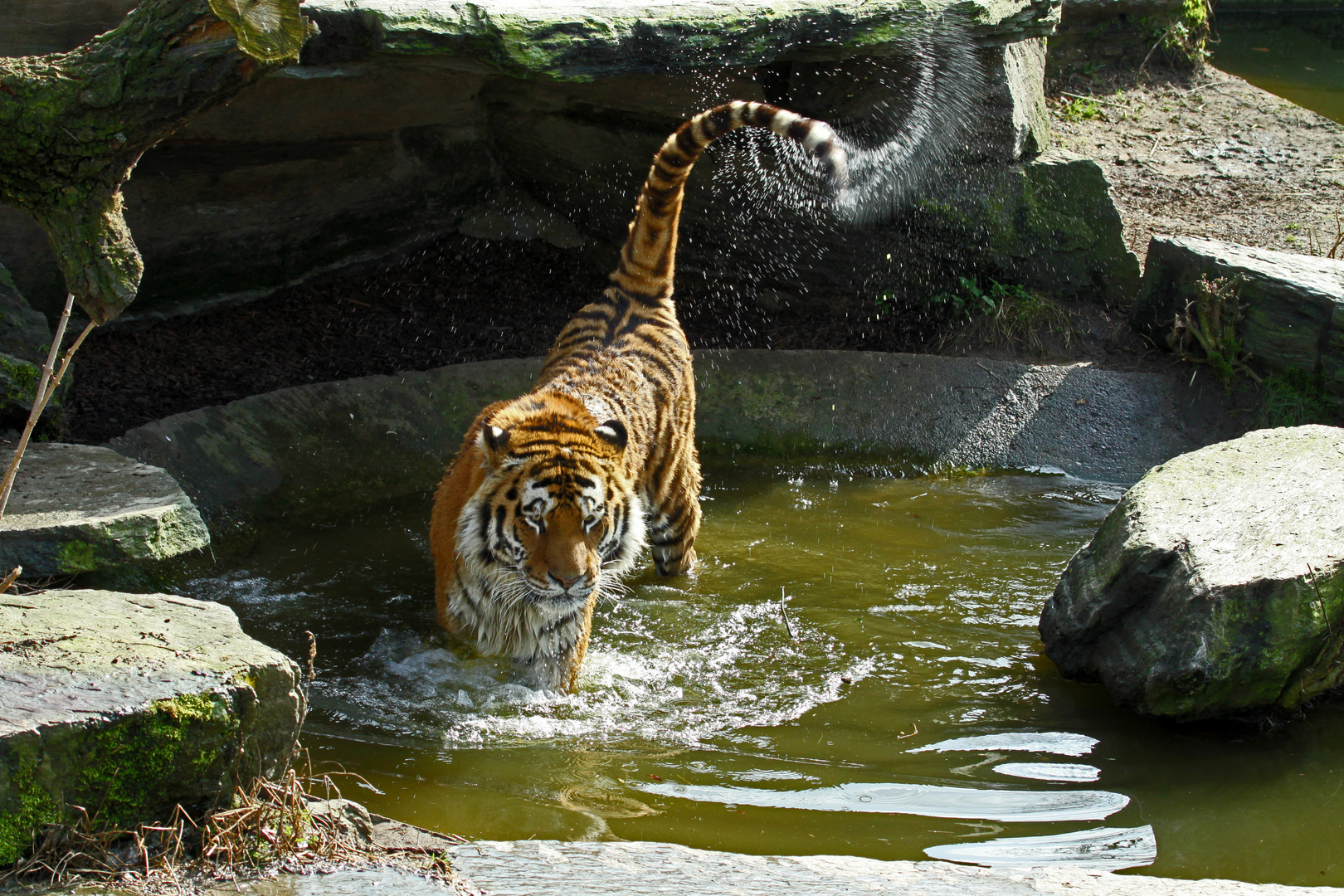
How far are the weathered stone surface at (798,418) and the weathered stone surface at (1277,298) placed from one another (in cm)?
45

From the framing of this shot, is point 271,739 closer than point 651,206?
Yes

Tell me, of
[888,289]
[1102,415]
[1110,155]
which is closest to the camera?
[1102,415]

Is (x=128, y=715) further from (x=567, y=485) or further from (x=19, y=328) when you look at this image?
(x=19, y=328)

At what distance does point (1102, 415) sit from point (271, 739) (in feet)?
14.6

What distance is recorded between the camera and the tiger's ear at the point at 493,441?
3.44 metres

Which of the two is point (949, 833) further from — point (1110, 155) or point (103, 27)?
point (1110, 155)

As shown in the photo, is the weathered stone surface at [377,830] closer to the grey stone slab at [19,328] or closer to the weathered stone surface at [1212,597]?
the weathered stone surface at [1212,597]

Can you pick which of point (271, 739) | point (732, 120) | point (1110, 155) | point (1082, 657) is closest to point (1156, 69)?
point (1110, 155)

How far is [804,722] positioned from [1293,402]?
329 centimetres

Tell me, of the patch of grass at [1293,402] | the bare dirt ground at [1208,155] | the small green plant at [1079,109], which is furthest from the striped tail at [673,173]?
the small green plant at [1079,109]

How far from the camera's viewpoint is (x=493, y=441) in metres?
3.47

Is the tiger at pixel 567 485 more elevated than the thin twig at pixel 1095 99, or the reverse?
the thin twig at pixel 1095 99

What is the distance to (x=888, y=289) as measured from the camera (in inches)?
255

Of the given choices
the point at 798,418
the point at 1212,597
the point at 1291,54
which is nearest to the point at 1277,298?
the point at 798,418
